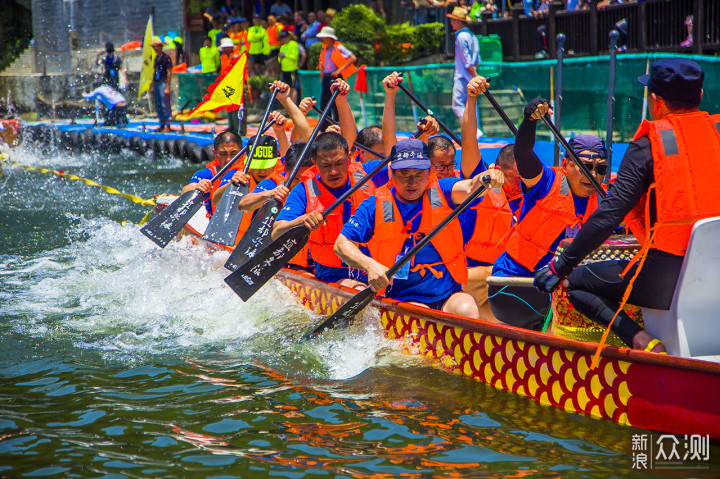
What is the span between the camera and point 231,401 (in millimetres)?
4398

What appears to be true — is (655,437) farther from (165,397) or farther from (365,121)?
(365,121)

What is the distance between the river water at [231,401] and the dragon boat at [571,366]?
3.8 inches

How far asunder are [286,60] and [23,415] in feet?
41.3

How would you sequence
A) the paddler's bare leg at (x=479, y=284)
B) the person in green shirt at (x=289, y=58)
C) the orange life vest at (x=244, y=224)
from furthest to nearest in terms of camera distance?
the person in green shirt at (x=289, y=58) < the orange life vest at (x=244, y=224) < the paddler's bare leg at (x=479, y=284)

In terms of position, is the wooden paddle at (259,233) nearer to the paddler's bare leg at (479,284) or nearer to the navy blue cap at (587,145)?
the paddler's bare leg at (479,284)

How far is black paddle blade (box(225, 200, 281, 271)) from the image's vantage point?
6207 millimetres

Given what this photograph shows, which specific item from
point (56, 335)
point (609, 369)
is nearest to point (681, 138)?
point (609, 369)

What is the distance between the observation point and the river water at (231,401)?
3602mm

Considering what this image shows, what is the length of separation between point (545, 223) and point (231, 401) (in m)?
2.07

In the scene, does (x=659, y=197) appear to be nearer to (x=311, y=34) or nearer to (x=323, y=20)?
(x=311, y=34)

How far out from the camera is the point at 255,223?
247 inches

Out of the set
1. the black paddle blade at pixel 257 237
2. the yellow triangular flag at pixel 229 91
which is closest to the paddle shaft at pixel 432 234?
the black paddle blade at pixel 257 237

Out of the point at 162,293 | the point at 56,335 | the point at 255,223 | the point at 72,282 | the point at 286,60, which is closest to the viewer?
the point at 56,335

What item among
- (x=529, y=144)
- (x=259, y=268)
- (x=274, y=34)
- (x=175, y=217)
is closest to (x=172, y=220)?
(x=175, y=217)
